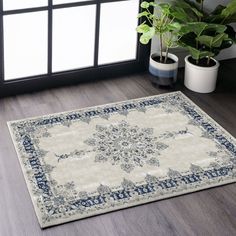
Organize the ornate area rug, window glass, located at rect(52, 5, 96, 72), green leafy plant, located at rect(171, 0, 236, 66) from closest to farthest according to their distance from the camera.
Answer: the ornate area rug < green leafy plant, located at rect(171, 0, 236, 66) < window glass, located at rect(52, 5, 96, 72)

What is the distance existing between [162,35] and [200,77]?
0.36m

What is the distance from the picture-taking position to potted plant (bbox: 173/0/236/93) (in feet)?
10.6

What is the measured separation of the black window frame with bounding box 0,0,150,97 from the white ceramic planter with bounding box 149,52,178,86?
0.19 m

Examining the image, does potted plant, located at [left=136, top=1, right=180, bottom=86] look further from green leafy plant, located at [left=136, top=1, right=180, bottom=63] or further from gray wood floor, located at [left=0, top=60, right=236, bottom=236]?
gray wood floor, located at [left=0, top=60, right=236, bottom=236]

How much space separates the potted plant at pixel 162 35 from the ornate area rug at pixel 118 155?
0.70 feet

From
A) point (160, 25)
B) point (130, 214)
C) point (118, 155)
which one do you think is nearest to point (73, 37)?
point (160, 25)

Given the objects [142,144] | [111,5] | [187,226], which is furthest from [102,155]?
[111,5]

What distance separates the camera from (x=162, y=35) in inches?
138

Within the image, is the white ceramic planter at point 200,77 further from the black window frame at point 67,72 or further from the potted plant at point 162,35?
the black window frame at point 67,72

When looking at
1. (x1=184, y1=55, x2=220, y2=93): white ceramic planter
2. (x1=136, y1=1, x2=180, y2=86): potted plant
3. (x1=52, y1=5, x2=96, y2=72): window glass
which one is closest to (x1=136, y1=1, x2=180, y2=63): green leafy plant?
(x1=136, y1=1, x2=180, y2=86): potted plant

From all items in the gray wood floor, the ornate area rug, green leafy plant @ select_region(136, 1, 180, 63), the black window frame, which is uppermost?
green leafy plant @ select_region(136, 1, 180, 63)

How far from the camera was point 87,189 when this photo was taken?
8.53ft

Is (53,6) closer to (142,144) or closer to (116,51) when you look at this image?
(116,51)

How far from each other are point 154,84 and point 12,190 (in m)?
1.34
